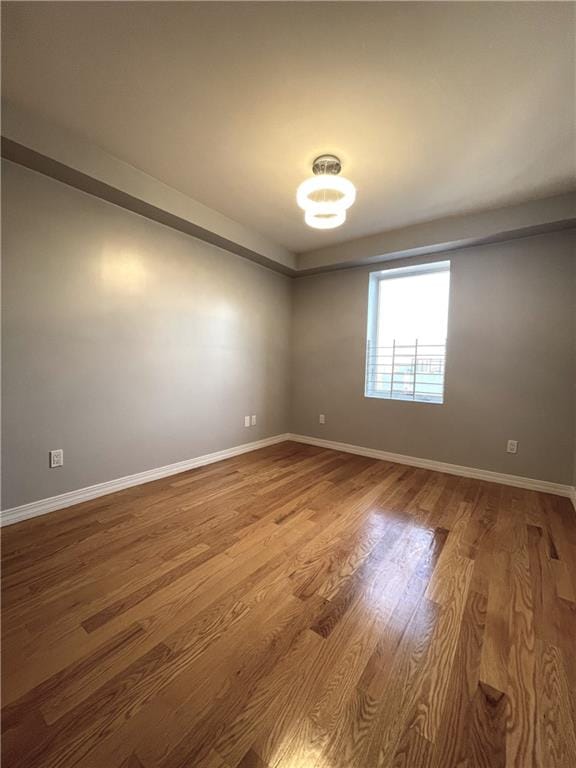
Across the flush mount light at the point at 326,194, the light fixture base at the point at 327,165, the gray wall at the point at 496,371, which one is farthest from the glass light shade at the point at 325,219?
the gray wall at the point at 496,371

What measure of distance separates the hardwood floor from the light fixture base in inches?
95.0

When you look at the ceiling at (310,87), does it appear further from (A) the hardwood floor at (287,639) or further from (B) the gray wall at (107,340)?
(A) the hardwood floor at (287,639)

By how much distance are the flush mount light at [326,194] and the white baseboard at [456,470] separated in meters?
2.46

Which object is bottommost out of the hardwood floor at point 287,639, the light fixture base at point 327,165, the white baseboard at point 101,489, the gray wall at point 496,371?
the hardwood floor at point 287,639

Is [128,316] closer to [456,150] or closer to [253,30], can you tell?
[253,30]

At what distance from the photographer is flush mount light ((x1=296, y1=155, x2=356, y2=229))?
69.6 inches

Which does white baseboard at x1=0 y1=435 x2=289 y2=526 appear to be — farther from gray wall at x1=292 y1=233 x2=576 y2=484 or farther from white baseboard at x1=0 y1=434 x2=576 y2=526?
gray wall at x1=292 y1=233 x2=576 y2=484

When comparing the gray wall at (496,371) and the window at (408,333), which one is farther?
the window at (408,333)

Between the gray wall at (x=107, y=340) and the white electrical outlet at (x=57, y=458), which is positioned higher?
the gray wall at (x=107, y=340)

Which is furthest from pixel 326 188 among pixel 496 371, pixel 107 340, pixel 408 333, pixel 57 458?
pixel 57 458

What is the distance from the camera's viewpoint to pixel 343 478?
Result: 2803 millimetres

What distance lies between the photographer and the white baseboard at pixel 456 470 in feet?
8.39

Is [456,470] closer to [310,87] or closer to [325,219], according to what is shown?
[325,219]

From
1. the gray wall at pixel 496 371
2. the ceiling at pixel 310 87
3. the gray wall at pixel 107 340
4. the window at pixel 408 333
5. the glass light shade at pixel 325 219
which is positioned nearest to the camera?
the ceiling at pixel 310 87
